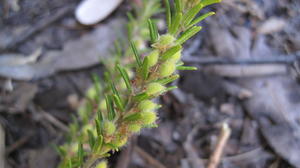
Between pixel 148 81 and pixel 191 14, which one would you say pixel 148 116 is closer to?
pixel 148 81

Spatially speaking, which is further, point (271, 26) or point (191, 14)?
point (271, 26)

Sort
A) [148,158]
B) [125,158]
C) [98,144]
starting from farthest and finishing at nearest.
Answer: [148,158] → [125,158] → [98,144]

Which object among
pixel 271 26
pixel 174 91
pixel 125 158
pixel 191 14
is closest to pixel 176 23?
pixel 191 14

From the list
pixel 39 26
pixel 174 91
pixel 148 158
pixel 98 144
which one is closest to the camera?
pixel 98 144

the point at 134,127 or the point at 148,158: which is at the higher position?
the point at 134,127

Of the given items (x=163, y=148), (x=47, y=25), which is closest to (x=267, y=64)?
(x=163, y=148)

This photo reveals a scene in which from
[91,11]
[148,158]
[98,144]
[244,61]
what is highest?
[91,11]

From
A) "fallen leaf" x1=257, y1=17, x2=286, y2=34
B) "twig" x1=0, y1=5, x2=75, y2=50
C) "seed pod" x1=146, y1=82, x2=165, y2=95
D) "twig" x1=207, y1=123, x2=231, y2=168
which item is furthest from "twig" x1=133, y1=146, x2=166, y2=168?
"fallen leaf" x1=257, y1=17, x2=286, y2=34

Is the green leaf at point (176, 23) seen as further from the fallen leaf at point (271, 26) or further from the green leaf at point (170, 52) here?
the fallen leaf at point (271, 26)
